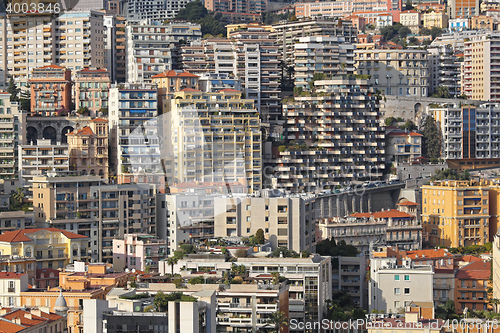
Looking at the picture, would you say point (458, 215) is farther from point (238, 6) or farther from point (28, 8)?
point (238, 6)

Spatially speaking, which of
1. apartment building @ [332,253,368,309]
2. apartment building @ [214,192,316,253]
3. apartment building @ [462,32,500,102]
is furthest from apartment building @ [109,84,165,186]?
apartment building @ [462,32,500,102]

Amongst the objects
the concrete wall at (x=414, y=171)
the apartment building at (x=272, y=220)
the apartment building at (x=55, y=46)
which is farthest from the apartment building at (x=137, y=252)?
the apartment building at (x=55, y=46)

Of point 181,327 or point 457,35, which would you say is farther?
point 457,35

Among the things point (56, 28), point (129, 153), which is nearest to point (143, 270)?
point (129, 153)

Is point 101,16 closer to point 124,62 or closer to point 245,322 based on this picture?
point 124,62

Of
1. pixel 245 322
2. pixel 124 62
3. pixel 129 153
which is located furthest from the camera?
pixel 124 62

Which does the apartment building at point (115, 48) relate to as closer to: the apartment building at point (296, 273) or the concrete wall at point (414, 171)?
the concrete wall at point (414, 171)
